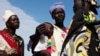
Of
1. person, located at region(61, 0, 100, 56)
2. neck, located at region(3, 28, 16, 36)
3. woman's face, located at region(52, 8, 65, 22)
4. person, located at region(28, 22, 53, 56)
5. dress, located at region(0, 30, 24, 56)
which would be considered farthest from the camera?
neck, located at region(3, 28, 16, 36)

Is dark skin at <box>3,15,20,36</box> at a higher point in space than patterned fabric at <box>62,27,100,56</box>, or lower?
lower

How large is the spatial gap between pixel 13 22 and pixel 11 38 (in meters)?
0.29

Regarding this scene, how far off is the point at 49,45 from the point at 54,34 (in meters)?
0.21

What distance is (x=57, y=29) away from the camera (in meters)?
4.52

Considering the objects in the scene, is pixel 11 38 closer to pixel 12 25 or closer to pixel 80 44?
pixel 12 25

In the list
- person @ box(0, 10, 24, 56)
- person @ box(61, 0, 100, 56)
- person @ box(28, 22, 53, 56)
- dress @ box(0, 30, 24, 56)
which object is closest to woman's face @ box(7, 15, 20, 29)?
person @ box(0, 10, 24, 56)

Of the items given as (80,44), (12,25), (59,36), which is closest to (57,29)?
(59,36)

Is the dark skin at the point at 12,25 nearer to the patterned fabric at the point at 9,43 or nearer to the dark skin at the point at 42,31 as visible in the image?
the patterned fabric at the point at 9,43

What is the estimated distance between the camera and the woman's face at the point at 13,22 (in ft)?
16.4

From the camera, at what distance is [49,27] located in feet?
14.4

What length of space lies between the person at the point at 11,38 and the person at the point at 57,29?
0.78 meters

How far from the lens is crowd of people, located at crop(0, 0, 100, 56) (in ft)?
7.02

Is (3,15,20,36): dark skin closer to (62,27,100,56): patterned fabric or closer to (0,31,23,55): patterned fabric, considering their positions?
(0,31,23,55): patterned fabric

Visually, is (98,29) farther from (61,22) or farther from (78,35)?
(61,22)
